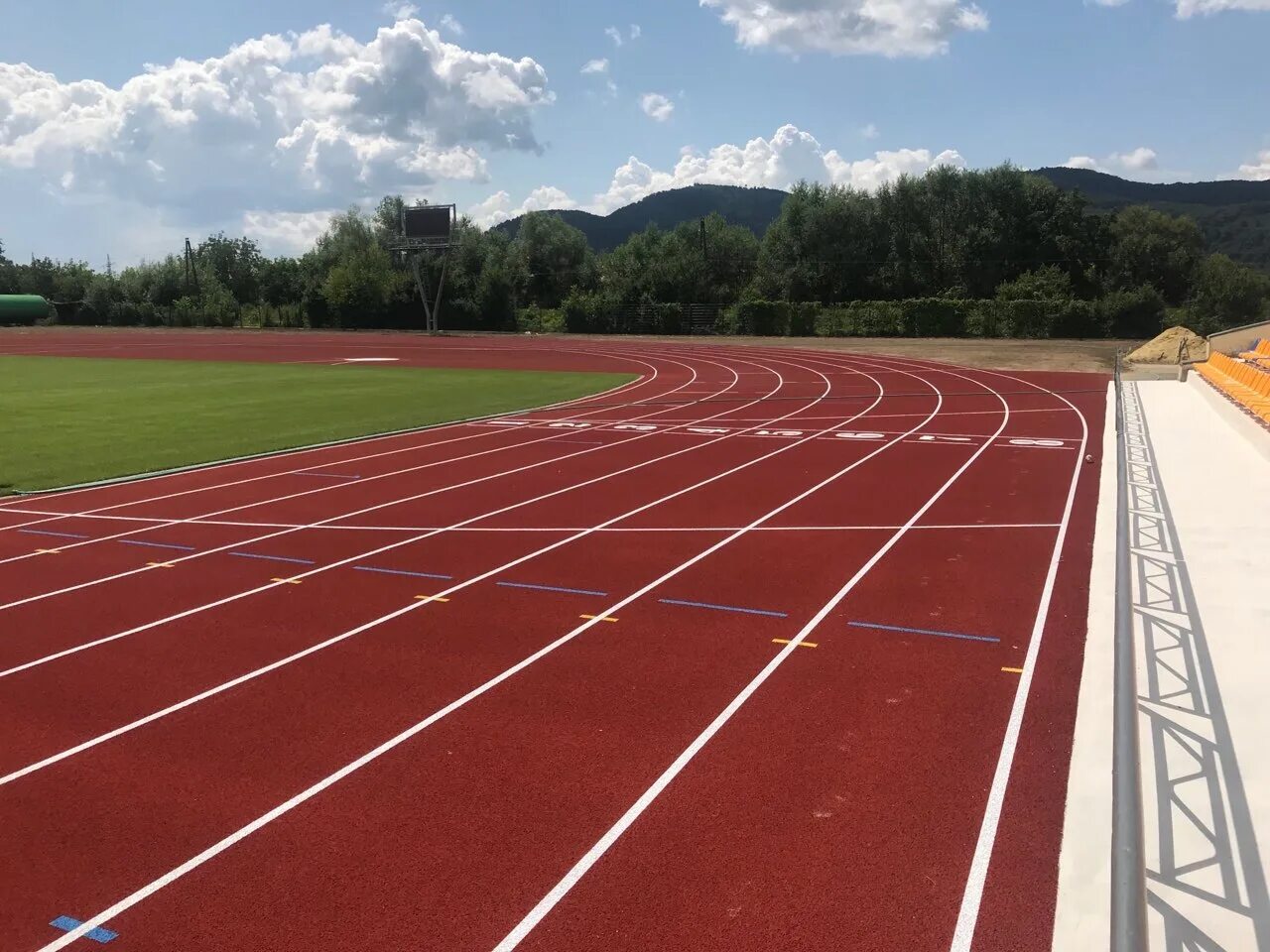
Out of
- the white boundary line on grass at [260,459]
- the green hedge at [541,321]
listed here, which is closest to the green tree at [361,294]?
the green hedge at [541,321]

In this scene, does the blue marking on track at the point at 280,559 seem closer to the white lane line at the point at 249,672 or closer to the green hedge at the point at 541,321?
the white lane line at the point at 249,672

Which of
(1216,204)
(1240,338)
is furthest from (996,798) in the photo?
(1216,204)

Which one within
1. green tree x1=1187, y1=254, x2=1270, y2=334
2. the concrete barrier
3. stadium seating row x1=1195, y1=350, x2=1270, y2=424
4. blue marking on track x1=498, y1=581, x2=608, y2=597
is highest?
green tree x1=1187, y1=254, x2=1270, y2=334

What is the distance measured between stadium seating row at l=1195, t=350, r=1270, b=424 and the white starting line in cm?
310

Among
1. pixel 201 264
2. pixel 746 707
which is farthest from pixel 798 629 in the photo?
Answer: pixel 201 264

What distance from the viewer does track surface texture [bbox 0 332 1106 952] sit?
13.5 ft

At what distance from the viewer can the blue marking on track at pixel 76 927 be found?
12.7ft

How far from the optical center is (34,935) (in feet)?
12.8

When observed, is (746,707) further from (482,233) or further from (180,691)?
(482,233)

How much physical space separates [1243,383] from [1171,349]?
16.1m

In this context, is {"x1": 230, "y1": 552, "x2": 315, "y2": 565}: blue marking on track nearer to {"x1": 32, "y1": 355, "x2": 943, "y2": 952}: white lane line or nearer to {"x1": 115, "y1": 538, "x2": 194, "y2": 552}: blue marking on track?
{"x1": 115, "y1": 538, "x2": 194, "y2": 552}: blue marking on track

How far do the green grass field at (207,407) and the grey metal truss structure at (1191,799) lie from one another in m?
14.5

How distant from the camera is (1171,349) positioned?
1353 inches

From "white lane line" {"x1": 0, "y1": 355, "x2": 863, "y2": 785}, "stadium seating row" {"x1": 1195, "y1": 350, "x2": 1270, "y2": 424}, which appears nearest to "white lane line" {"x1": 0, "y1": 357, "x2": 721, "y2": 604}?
"white lane line" {"x1": 0, "y1": 355, "x2": 863, "y2": 785}
